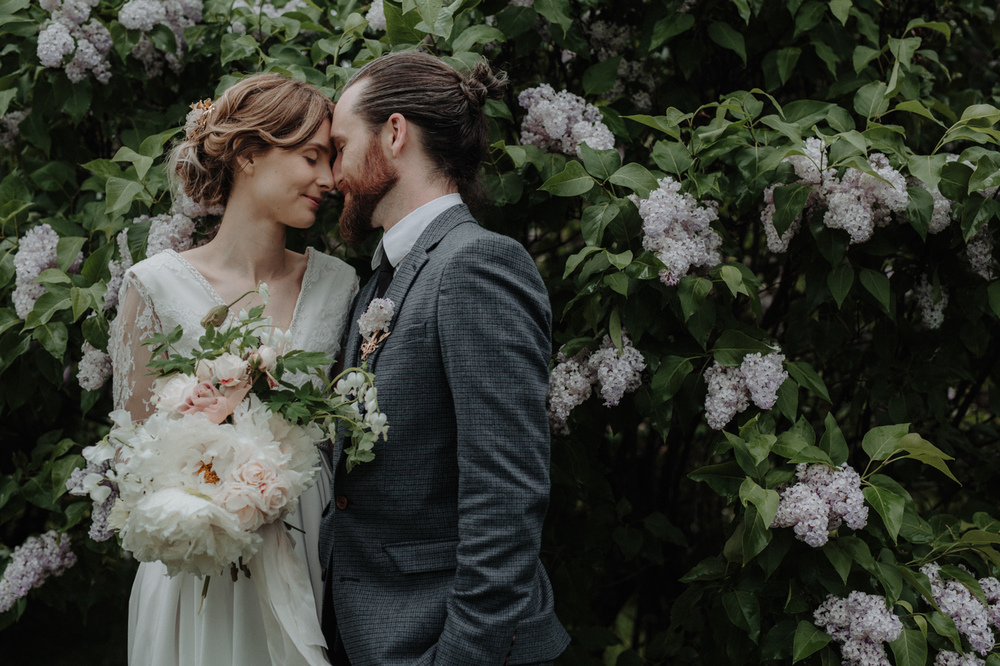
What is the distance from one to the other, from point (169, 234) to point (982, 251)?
2.27 meters

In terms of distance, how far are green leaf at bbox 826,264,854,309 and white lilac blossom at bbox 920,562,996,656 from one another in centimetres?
78

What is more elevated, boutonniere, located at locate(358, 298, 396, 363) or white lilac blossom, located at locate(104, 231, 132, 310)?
boutonniere, located at locate(358, 298, 396, 363)

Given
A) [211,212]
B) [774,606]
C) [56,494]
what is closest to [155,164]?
[211,212]

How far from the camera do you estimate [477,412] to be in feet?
4.83

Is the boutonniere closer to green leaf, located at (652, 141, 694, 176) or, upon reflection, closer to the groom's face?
the groom's face

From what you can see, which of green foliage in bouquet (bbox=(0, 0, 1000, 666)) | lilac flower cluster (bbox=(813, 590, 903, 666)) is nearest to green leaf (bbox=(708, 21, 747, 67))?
green foliage in bouquet (bbox=(0, 0, 1000, 666))

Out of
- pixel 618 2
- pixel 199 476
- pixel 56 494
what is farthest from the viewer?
pixel 618 2

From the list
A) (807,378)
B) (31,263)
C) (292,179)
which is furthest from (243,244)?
(807,378)

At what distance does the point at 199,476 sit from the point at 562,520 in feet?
5.46

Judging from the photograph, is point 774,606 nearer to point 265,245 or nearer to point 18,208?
point 265,245

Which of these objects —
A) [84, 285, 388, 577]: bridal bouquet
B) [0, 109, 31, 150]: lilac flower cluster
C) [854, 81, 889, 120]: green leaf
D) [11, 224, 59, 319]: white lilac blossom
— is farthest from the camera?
[0, 109, 31, 150]: lilac flower cluster

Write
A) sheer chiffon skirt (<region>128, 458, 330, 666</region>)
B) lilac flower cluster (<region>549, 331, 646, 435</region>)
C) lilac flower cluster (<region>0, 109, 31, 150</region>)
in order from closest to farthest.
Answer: sheer chiffon skirt (<region>128, 458, 330, 666</region>) → lilac flower cluster (<region>549, 331, 646, 435</region>) → lilac flower cluster (<region>0, 109, 31, 150</region>)

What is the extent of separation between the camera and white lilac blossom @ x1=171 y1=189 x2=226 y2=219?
2.20m

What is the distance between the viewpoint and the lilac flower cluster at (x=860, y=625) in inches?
71.7
